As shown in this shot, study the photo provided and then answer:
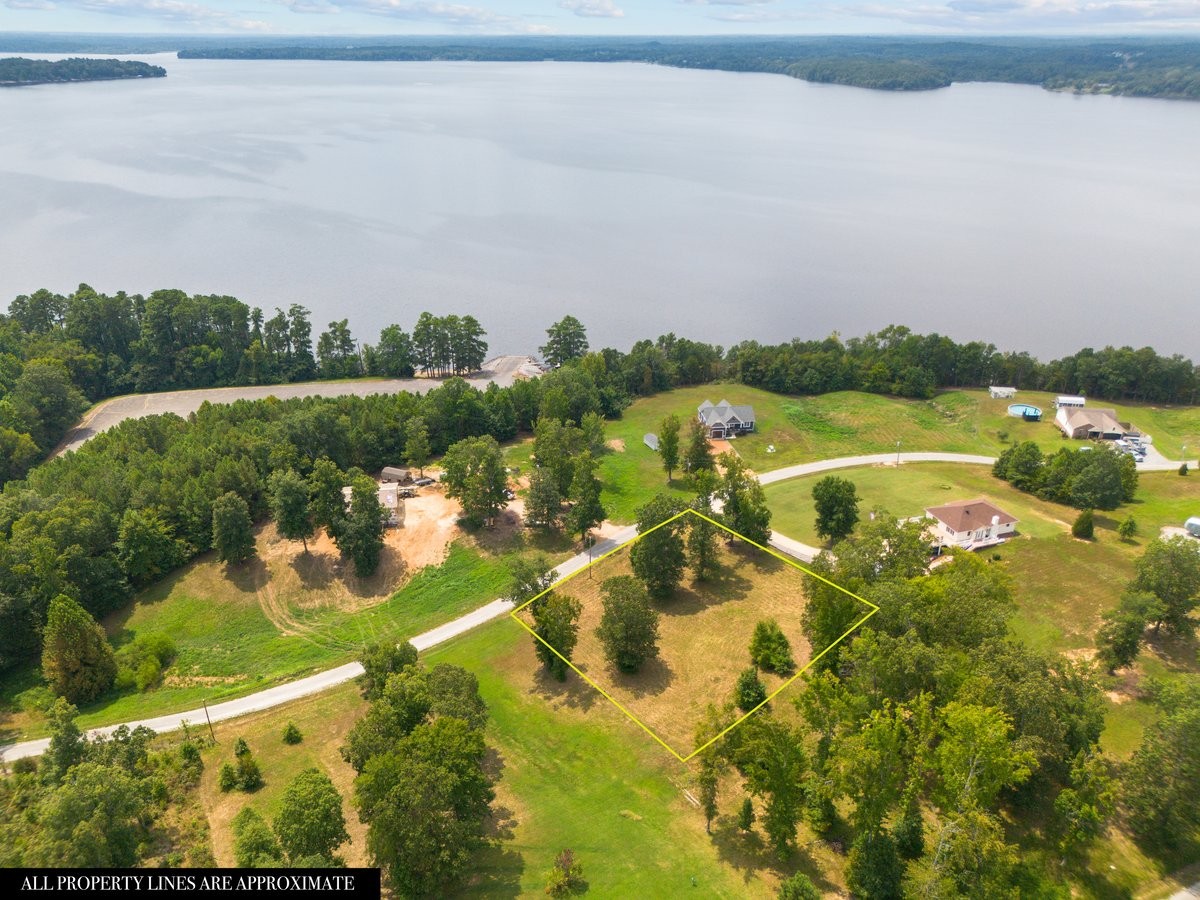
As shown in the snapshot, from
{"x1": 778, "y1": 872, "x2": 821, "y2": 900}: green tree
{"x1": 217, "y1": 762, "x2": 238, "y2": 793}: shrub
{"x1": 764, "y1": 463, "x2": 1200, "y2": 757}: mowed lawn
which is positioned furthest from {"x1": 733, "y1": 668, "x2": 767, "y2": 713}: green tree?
{"x1": 217, "y1": 762, "x2": 238, "y2": 793}: shrub

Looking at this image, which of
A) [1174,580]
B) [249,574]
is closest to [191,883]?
[249,574]

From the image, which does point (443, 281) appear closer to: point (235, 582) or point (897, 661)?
point (235, 582)

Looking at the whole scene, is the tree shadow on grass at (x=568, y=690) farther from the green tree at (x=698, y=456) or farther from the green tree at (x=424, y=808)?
the green tree at (x=698, y=456)

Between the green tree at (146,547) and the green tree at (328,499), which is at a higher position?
the green tree at (328,499)

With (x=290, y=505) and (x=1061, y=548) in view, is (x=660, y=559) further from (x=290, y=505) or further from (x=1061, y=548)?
(x=1061, y=548)

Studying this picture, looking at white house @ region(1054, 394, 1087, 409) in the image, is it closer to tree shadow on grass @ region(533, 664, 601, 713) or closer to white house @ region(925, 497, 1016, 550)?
white house @ region(925, 497, 1016, 550)

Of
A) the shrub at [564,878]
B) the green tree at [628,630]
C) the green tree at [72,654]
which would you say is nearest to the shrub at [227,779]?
the green tree at [72,654]
